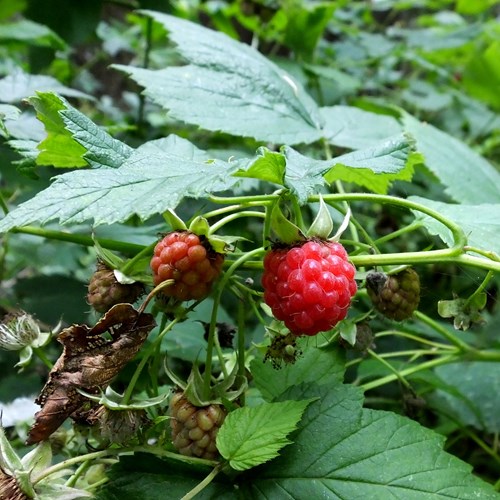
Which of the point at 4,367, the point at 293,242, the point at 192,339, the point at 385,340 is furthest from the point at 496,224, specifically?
the point at 4,367

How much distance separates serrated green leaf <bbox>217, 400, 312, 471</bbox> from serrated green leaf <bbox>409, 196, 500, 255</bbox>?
280 mm

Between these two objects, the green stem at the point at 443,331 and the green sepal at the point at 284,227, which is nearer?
the green sepal at the point at 284,227

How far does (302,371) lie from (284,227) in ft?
0.79

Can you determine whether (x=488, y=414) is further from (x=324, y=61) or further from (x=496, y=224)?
(x=324, y=61)

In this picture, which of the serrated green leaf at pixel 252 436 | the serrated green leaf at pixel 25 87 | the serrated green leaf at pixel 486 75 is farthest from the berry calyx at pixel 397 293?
the serrated green leaf at pixel 486 75

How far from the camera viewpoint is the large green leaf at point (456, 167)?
4.21 feet

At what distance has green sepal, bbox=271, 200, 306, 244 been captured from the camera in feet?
2.22

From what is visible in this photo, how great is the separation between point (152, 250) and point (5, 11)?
1.58m

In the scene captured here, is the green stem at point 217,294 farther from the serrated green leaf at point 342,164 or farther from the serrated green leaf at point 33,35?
the serrated green leaf at point 33,35

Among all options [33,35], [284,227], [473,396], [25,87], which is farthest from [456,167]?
[33,35]

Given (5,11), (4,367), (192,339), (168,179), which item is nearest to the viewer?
(168,179)

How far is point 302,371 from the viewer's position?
2.76 ft

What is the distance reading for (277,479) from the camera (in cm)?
74

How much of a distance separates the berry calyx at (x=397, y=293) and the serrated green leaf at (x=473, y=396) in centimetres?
52
